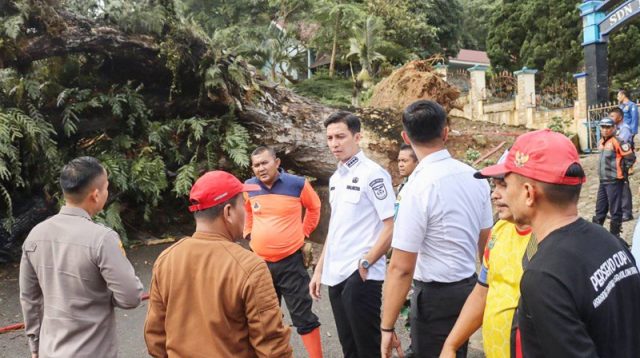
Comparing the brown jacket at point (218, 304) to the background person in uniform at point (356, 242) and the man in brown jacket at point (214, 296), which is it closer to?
the man in brown jacket at point (214, 296)

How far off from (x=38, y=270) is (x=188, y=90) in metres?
6.29

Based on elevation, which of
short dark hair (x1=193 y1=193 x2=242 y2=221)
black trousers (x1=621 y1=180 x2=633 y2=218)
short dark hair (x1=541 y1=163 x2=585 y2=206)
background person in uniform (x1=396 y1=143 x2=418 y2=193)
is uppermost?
short dark hair (x1=541 y1=163 x2=585 y2=206)

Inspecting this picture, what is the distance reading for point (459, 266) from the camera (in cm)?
273

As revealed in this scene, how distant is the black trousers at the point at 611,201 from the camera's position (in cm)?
762

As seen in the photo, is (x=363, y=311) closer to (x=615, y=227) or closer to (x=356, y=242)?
(x=356, y=242)

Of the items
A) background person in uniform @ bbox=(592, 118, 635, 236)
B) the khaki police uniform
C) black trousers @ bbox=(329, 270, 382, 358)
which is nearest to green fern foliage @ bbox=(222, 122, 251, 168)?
black trousers @ bbox=(329, 270, 382, 358)

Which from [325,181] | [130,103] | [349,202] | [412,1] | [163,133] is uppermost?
[412,1]

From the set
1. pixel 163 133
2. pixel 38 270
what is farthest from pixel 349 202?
pixel 163 133

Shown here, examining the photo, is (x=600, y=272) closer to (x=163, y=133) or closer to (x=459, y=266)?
(x=459, y=266)

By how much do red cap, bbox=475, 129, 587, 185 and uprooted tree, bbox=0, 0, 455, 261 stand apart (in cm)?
660

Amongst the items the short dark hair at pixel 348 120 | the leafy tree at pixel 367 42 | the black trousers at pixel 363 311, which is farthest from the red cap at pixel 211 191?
the leafy tree at pixel 367 42

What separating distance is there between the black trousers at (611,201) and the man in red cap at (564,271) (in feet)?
22.4

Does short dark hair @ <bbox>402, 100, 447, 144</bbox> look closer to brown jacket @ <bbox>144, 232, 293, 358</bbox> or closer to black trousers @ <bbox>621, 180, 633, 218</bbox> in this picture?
brown jacket @ <bbox>144, 232, 293, 358</bbox>

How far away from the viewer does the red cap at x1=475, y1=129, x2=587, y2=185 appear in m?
1.68
